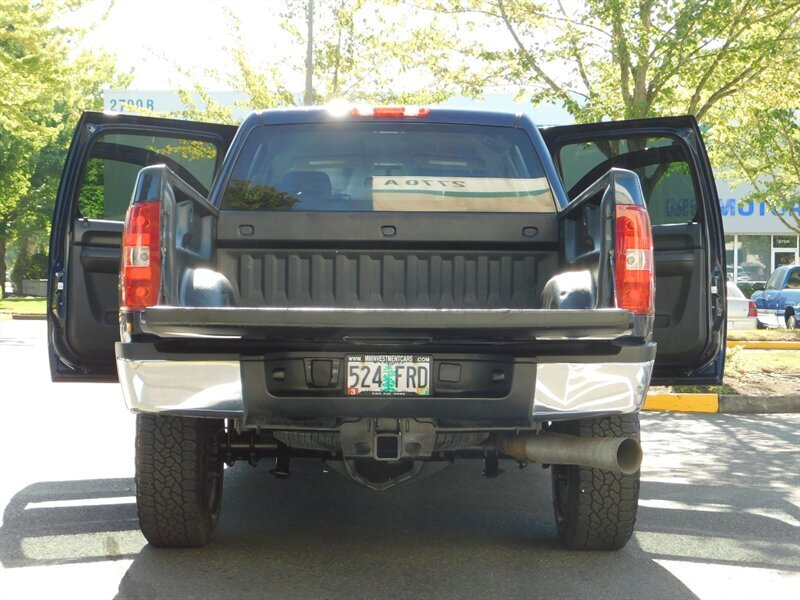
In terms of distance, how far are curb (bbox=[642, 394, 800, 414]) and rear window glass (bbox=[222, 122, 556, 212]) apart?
562 centimetres

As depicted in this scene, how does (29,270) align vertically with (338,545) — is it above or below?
above

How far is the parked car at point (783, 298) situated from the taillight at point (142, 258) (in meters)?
24.6

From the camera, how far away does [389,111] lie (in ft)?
18.4

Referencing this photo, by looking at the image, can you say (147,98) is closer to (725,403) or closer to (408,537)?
(725,403)

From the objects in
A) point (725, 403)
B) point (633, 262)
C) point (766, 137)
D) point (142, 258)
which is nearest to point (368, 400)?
point (142, 258)

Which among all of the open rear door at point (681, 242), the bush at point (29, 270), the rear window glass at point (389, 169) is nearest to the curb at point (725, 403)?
the open rear door at point (681, 242)

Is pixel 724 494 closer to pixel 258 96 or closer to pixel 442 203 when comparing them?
pixel 442 203

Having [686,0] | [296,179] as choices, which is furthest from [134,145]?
[686,0]

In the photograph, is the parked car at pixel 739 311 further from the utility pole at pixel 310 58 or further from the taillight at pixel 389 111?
the taillight at pixel 389 111

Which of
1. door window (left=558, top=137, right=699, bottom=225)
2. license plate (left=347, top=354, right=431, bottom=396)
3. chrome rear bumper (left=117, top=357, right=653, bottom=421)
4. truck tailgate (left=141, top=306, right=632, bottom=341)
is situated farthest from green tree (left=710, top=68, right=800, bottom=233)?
license plate (left=347, top=354, right=431, bottom=396)

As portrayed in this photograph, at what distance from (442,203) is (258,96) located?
21.0 m

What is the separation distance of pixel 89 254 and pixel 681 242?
9.61ft

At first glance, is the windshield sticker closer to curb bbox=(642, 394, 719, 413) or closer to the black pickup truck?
the black pickup truck

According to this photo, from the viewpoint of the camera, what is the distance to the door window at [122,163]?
20.9 ft
